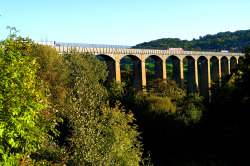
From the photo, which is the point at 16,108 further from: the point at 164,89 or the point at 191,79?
the point at 191,79

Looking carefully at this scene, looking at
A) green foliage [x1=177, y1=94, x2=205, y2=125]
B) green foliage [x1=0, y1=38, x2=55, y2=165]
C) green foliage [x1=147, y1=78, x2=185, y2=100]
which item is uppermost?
green foliage [x1=0, y1=38, x2=55, y2=165]

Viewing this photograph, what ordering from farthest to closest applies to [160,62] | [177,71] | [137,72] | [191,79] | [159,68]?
[191,79] → [177,71] → [160,62] → [159,68] → [137,72]

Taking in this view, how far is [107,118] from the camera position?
15859 millimetres

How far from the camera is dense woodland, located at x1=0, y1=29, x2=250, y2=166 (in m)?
9.50

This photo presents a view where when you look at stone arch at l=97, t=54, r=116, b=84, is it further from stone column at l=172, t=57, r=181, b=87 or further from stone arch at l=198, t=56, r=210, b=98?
stone arch at l=198, t=56, r=210, b=98

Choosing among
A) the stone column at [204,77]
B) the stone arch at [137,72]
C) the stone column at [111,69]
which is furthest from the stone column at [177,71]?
the stone column at [111,69]

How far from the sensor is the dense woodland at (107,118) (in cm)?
950

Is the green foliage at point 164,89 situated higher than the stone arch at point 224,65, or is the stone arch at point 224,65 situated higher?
the stone arch at point 224,65

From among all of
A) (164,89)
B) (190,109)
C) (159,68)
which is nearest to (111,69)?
(164,89)

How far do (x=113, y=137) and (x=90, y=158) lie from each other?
134 inches

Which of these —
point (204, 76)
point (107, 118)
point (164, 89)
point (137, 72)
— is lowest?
point (164, 89)

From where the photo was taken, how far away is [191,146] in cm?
2862

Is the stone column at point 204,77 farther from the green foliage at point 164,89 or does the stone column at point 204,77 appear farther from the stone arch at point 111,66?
the stone arch at point 111,66

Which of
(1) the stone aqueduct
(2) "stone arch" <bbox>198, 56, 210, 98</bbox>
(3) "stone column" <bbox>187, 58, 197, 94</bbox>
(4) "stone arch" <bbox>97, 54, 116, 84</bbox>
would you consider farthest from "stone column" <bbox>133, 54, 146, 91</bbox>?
(2) "stone arch" <bbox>198, 56, 210, 98</bbox>
